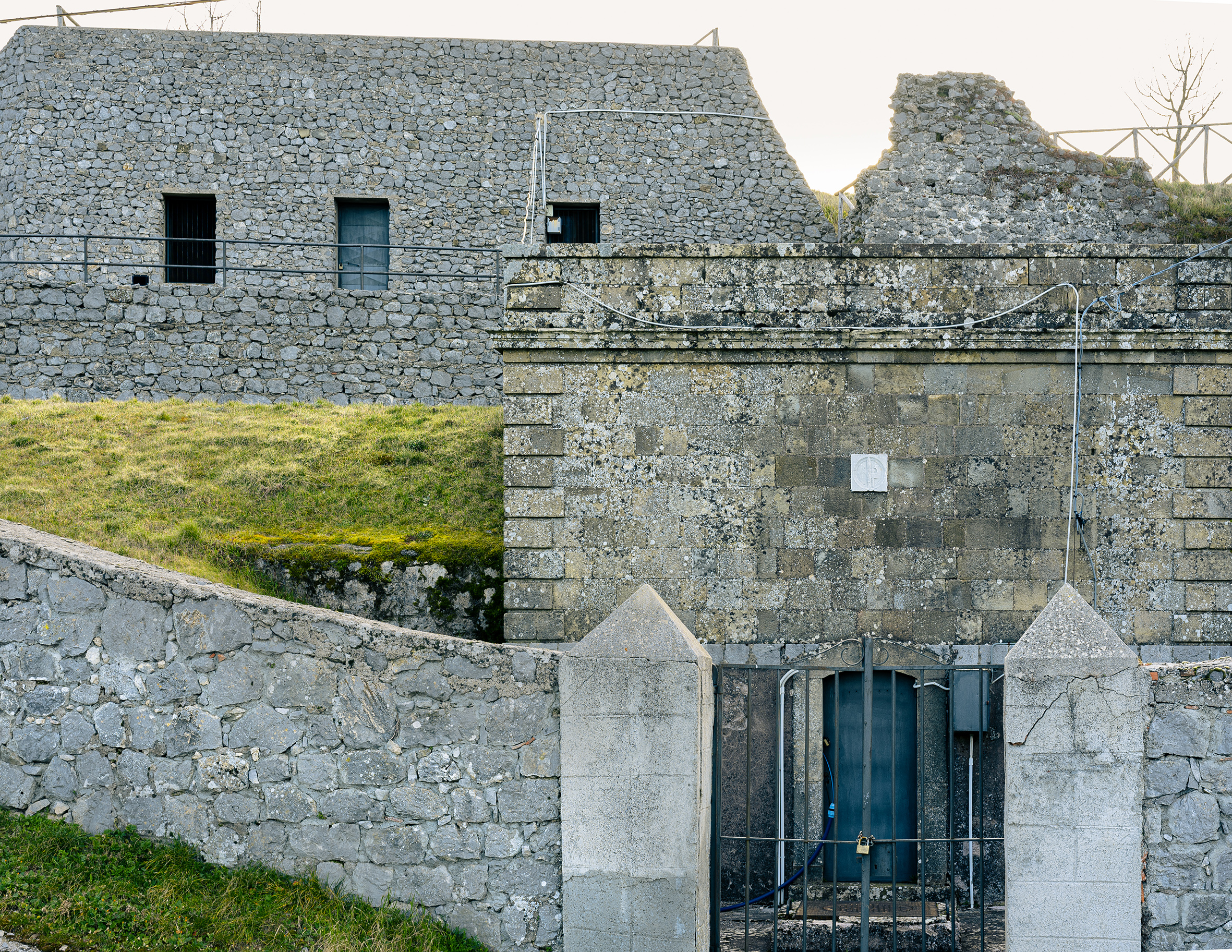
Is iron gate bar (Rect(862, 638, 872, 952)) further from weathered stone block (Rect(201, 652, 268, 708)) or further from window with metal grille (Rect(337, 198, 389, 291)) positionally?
window with metal grille (Rect(337, 198, 389, 291))

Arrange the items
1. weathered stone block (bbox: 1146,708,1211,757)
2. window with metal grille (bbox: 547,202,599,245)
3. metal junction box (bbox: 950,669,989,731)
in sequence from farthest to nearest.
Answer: window with metal grille (bbox: 547,202,599,245) → metal junction box (bbox: 950,669,989,731) → weathered stone block (bbox: 1146,708,1211,757)

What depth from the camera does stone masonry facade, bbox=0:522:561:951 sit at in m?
5.15

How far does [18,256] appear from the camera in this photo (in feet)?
59.1

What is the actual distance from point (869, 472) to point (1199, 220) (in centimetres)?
1038

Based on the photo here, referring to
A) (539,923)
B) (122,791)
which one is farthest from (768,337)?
(122,791)

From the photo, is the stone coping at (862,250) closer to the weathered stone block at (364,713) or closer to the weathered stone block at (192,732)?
the weathered stone block at (364,713)

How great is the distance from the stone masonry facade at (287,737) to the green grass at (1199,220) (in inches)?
545

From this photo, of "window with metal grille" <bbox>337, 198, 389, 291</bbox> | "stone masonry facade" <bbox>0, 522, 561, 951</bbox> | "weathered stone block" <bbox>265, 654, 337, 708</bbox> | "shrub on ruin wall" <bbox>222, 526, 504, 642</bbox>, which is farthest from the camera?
"window with metal grille" <bbox>337, 198, 389, 291</bbox>

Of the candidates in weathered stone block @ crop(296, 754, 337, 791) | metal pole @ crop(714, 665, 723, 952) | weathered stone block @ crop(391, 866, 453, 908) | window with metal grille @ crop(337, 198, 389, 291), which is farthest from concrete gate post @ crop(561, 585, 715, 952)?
window with metal grille @ crop(337, 198, 389, 291)

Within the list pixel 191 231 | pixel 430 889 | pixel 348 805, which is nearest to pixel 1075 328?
pixel 430 889

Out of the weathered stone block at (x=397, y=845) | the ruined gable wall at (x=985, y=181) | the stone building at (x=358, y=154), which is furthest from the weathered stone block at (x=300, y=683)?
the stone building at (x=358, y=154)

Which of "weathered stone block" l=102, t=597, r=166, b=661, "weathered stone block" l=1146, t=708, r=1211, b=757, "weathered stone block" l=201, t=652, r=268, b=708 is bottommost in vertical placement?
"weathered stone block" l=1146, t=708, r=1211, b=757

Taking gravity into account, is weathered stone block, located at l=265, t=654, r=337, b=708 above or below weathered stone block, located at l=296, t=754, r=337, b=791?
above

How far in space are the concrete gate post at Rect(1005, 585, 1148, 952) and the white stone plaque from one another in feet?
10.3
